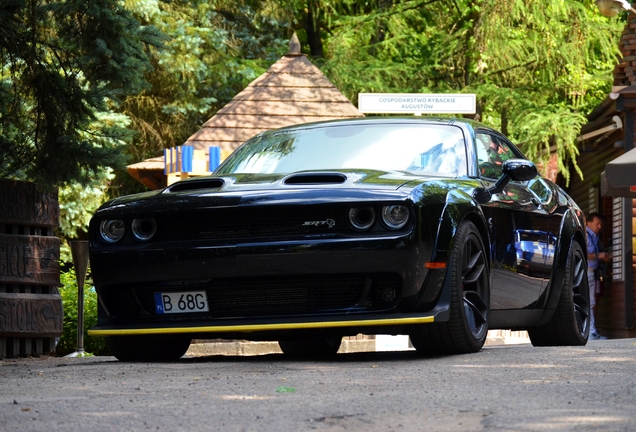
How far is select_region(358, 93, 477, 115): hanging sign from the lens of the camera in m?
15.2

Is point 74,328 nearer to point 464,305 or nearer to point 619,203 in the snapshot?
point 464,305

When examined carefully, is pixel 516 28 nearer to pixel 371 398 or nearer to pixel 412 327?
pixel 412 327

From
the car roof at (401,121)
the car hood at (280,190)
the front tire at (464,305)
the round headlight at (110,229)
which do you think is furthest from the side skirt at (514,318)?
the round headlight at (110,229)

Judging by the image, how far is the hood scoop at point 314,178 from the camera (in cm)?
719

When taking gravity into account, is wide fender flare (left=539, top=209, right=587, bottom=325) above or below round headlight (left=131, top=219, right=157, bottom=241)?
below

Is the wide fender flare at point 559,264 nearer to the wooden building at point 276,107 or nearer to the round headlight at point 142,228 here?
the round headlight at point 142,228

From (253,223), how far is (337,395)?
5.98 feet

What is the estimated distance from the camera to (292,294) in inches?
277

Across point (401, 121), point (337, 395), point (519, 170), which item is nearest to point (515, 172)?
point (519, 170)

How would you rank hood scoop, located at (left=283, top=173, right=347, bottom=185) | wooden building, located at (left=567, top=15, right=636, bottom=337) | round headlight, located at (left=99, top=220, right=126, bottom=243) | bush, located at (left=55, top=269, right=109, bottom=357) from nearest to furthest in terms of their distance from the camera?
hood scoop, located at (left=283, top=173, right=347, bottom=185) < round headlight, located at (left=99, top=220, right=126, bottom=243) < bush, located at (left=55, top=269, right=109, bottom=357) < wooden building, located at (left=567, top=15, right=636, bottom=337)

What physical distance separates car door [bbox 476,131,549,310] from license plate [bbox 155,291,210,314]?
1.71 metres

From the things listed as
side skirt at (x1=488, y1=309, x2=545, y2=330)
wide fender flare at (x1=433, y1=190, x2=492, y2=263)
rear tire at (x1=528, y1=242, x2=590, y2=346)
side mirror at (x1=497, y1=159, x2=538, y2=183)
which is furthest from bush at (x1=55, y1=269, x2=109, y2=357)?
wide fender flare at (x1=433, y1=190, x2=492, y2=263)

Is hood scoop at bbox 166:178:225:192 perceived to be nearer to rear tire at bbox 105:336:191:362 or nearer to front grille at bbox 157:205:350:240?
front grille at bbox 157:205:350:240

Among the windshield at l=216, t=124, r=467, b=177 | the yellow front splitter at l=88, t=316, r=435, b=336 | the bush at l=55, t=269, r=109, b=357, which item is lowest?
the bush at l=55, t=269, r=109, b=357
